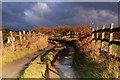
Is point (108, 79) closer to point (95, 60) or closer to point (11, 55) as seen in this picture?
point (95, 60)

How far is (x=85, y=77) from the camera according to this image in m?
4.68

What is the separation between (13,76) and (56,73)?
228 centimetres

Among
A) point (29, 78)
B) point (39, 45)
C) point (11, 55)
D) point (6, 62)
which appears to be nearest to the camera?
point (29, 78)

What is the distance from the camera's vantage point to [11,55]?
7910 mm

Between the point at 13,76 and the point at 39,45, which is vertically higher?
the point at 39,45

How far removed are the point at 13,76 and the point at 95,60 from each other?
456cm

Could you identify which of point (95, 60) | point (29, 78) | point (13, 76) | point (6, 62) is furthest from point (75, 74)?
point (6, 62)

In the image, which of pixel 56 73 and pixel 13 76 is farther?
pixel 56 73

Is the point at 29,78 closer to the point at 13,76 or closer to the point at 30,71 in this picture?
the point at 30,71

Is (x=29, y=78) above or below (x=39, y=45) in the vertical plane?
below

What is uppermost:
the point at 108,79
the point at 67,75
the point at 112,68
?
the point at 112,68

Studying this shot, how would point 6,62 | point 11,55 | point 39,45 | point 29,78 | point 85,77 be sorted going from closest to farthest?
1. point 29,78
2. point 85,77
3. point 6,62
4. point 11,55
5. point 39,45

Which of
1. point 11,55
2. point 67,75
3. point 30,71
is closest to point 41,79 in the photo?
point 30,71

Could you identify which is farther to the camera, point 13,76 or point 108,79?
point 13,76
